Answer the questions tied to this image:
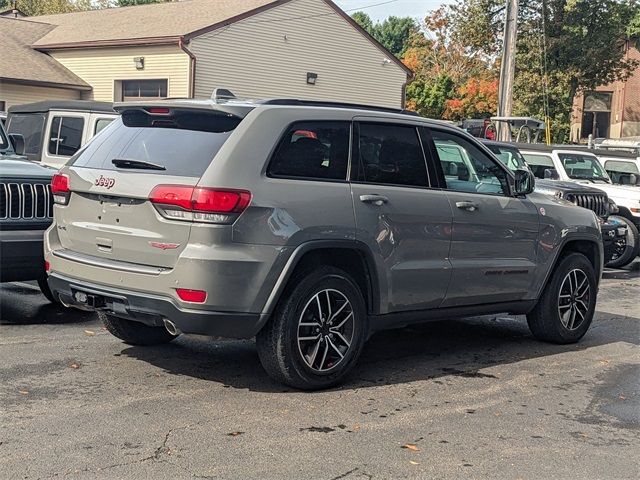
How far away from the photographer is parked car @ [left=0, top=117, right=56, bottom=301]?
277 inches

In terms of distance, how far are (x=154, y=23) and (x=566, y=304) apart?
2339 cm

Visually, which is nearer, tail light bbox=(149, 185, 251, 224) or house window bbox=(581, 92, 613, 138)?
tail light bbox=(149, 185, 251, 224)

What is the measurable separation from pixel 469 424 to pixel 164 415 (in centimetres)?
182

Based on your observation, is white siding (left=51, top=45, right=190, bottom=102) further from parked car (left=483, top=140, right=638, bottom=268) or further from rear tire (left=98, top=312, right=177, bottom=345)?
rear tire (left=98, top=312, right=177, bottom=345)

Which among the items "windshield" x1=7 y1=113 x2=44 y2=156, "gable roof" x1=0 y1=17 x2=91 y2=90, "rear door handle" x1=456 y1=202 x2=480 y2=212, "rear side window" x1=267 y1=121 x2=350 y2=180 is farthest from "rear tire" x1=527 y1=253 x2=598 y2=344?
"gable roof" x1=0 y1=17 x2=91 y2=90

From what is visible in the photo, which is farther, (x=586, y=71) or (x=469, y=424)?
(x=586, y=71)

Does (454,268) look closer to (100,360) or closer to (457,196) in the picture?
(457,196)

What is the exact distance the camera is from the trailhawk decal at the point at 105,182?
18.1 feet

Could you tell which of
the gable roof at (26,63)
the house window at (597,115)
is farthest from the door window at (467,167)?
the house window at (597,115)

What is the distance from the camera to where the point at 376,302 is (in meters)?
5.99

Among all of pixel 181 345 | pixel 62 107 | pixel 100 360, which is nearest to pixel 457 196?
pixel 181 345

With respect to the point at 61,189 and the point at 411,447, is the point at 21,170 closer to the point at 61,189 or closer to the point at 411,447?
the point at 61,189

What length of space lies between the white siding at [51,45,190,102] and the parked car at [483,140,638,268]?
14836mm

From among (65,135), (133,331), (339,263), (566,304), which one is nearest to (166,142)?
(339,263)
